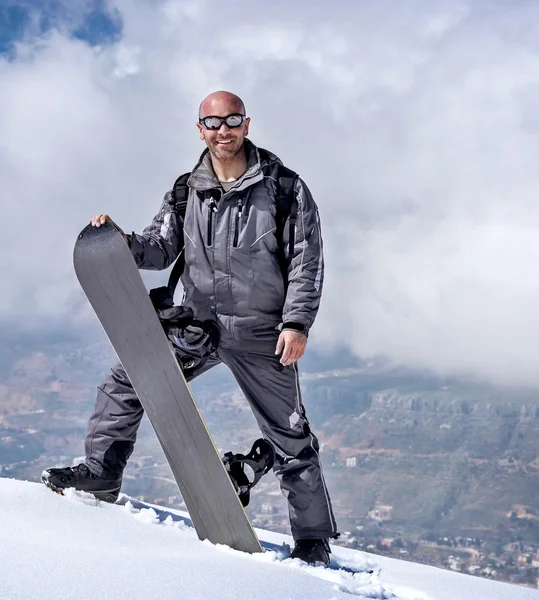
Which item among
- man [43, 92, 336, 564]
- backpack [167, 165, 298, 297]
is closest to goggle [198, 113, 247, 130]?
man [43, 92, 336, 564]

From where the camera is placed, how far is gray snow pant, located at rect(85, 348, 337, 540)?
4.50 meters

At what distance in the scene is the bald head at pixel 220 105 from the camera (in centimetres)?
445

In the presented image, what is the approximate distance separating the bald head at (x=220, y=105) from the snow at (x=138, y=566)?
246 centimetres

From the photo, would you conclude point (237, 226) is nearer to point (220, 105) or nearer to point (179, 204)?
point (179, 204)

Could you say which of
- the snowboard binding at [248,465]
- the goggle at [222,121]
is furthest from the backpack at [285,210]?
the snowboard binding at [248,465]

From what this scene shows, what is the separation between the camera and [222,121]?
4445 mm

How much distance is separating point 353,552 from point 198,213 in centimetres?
265

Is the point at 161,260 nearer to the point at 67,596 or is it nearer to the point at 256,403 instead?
the point at 256,403

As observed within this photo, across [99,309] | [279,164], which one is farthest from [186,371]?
[279,164]

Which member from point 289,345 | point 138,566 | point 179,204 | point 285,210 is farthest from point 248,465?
point 179,204

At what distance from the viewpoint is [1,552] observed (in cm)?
334

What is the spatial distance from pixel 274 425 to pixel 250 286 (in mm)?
874

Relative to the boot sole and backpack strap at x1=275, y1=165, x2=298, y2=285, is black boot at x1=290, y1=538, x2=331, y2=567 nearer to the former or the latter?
the boot sole

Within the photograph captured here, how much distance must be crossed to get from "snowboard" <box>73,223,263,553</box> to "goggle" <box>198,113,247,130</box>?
0.85 m
